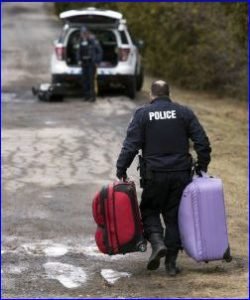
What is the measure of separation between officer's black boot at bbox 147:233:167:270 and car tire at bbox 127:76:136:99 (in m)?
10.9

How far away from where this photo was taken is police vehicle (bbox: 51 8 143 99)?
1688 cm

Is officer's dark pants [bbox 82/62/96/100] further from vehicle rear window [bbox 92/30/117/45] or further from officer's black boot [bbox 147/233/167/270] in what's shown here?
officer's black boot [bbox 147/233/167/270]

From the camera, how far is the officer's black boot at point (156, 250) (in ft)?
20.1

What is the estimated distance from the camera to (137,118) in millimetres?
6137

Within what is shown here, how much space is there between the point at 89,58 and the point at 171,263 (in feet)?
34.2

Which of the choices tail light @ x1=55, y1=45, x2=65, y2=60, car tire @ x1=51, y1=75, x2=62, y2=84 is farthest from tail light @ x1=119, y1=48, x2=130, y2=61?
car tire @ x1=51, y1=75, x2=62, y2=84

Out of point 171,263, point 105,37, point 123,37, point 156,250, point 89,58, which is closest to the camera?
point 156,250

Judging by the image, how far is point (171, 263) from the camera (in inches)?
250

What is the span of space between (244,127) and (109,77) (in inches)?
127

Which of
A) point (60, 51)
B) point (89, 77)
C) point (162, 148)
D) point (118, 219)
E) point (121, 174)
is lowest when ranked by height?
point (89, 77)

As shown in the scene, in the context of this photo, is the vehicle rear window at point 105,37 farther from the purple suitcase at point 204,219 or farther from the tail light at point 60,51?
the purple suitcase at point 204,219

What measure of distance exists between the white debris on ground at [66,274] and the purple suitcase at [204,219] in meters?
0.98

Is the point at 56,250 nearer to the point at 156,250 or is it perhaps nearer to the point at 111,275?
the point at 111,275

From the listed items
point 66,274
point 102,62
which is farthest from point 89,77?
point 66,274
